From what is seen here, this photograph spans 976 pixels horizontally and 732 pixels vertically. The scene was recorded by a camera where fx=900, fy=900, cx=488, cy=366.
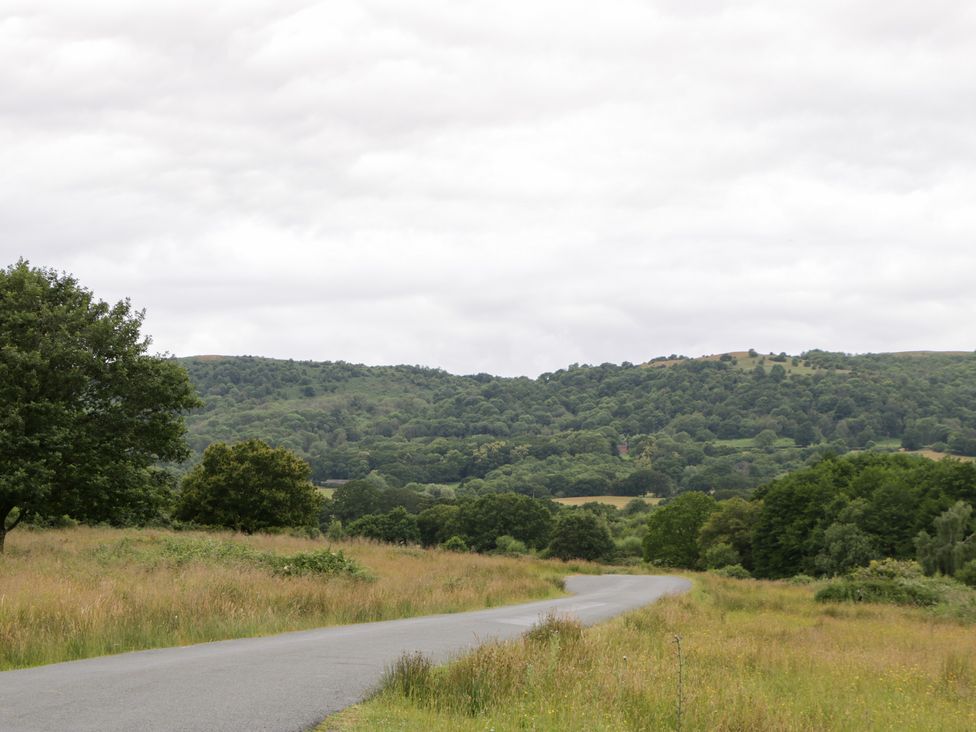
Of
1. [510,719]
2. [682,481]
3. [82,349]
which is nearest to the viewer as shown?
[510,719]

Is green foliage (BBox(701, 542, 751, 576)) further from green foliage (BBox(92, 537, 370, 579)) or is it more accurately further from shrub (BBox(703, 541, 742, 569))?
green foliage (BBox(92, 537, 370, 579))

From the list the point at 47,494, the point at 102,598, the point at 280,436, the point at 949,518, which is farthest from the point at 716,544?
the point at 280,436

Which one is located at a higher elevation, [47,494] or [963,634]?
[47,494]

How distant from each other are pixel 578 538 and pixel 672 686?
77424 mm

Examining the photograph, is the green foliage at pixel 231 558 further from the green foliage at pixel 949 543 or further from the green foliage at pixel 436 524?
the green foliage at pixel 436 524

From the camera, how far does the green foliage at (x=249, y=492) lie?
5031 centimetres

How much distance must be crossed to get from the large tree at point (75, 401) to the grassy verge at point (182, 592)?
5.79ft

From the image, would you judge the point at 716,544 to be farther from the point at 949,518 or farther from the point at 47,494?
the point at 47,494

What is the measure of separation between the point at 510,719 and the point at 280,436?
633 feet

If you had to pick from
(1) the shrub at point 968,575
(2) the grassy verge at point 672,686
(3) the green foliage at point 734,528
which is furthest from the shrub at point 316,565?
(3) the green foliage at point 734,528

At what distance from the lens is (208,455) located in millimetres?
53375

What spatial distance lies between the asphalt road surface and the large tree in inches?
560

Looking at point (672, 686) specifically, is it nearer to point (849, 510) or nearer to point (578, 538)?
point (849, 510)

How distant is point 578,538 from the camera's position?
Result: 8662 cm
